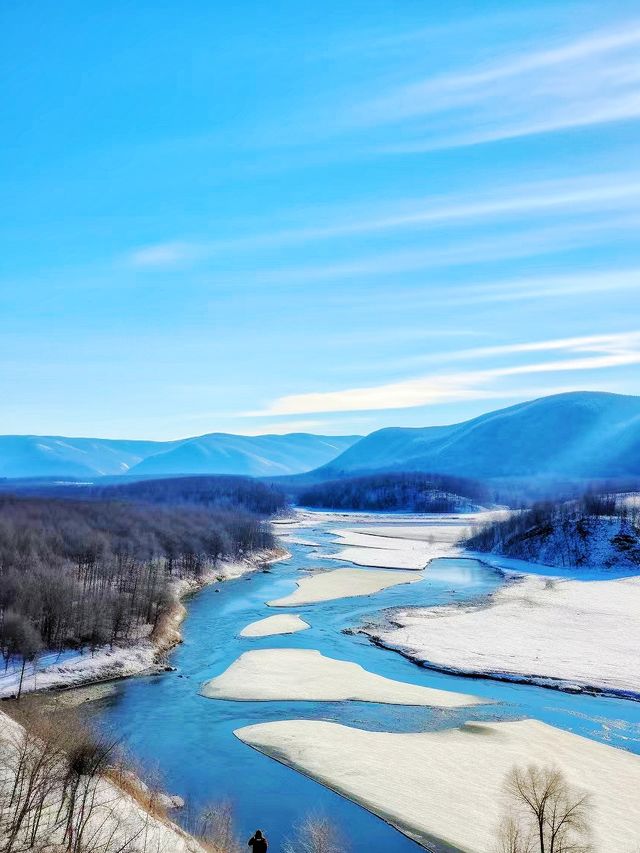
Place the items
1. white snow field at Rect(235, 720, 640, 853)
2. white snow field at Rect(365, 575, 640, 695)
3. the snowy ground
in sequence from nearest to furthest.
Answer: the snowy ground → white snow field at Rect(235, 720, 640, 853) → white snow field at Rect(365, 575, 640, 695)

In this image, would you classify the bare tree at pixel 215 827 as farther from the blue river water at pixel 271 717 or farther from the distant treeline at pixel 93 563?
the distant treeline at pixel 93 563

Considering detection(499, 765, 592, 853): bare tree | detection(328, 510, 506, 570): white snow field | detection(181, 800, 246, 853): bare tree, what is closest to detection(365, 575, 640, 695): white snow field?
detection(499, 765, 592, 853): bare tree

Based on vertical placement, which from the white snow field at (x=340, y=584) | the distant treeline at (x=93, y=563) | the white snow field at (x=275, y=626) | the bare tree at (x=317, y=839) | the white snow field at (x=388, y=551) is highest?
the distant treeline at (x=93, y=563)

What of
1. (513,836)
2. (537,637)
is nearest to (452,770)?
(513,836)

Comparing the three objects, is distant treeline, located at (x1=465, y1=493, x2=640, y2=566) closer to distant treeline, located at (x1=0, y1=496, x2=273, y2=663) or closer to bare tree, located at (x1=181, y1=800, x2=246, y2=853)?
distant treeline, located at (x1=0, y1=496, x2=273, y2=663)

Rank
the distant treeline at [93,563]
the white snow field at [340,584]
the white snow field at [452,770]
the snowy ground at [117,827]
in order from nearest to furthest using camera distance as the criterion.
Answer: the snowy ground at [117,827], the white snow field at [452,770], the distant treeline at [93,563], the white snow field at [340,584]

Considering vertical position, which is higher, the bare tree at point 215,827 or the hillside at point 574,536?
the hillside at point 574,536

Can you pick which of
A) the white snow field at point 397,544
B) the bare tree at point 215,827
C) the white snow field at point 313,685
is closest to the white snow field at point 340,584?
the white snow field at point 397,544

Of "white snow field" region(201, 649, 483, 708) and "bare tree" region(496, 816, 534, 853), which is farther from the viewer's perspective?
"white snow field" region(201, 649, 483, 708)
